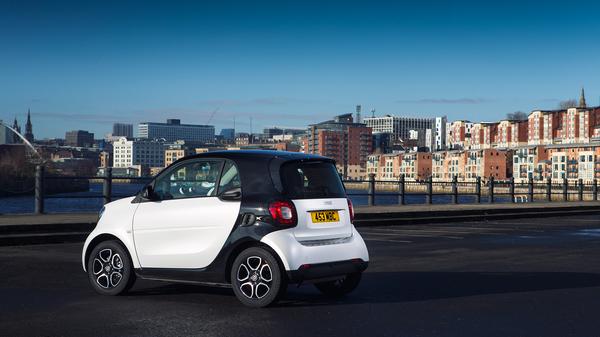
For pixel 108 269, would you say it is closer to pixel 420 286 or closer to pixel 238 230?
pixel 238 230

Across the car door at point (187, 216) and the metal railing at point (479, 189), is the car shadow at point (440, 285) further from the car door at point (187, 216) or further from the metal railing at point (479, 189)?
the metal railing at point (479, 189)

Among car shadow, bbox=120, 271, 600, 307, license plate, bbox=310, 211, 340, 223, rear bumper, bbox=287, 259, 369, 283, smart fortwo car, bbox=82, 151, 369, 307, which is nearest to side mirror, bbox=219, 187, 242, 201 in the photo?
smart fortwo car, bbox=82, 151, 369, 307

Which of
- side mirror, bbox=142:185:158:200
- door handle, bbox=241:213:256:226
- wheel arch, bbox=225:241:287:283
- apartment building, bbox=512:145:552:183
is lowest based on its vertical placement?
wheel arch, bbox=225:241:287:283

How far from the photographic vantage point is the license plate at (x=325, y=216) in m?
7.83

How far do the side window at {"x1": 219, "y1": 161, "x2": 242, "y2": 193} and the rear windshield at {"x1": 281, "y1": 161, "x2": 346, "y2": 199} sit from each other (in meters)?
0.51

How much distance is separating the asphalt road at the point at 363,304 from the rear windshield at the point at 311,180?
46.4 inches

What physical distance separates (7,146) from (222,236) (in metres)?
154

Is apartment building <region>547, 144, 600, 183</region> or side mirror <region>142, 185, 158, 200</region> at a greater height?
apartment building <region>547, 144, 600, 183</region>

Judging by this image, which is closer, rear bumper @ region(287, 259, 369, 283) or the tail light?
rear bumper @ region(287, 259, 369, 283)

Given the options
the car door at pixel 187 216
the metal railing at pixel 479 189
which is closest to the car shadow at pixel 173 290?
the car door at pixel 187 216

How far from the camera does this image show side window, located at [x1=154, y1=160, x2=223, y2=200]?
8.19 meters

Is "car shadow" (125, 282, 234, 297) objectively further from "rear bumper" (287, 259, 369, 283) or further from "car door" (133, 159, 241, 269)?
"rear bumper" (287, 259, 369, 283)

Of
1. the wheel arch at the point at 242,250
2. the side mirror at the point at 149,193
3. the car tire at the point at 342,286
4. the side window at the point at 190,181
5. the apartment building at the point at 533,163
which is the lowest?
the car tire at the point at 342,286

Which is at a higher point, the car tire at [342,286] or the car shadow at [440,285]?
the car tire at [342,286]
